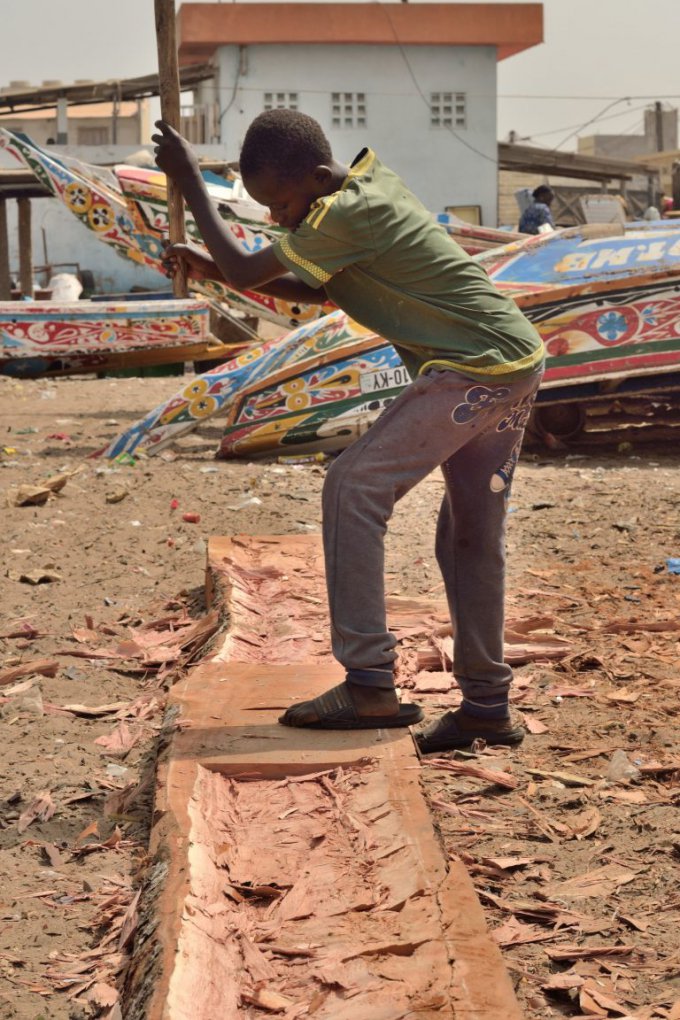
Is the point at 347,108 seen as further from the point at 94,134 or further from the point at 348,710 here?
the point at 348,710

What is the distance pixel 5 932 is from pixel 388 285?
1.88m

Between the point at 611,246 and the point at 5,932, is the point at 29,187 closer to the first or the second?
the point at 611,246

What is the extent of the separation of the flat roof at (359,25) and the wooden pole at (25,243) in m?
15.3

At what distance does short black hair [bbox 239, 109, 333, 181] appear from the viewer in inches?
133

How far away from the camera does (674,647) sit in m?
4.62

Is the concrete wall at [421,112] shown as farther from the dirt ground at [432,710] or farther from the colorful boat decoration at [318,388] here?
the dirt ground at [432,710]

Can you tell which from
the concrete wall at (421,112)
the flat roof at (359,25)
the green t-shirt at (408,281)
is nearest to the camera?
the green t-shirt at (408,281)

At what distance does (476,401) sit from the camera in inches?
133

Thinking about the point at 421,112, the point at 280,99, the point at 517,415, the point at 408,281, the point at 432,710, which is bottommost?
the point at 432,710

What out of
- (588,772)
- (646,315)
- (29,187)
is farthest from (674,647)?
(29,187)

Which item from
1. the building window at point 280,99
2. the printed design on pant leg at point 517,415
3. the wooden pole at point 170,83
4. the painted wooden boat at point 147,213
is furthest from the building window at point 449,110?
the printed design on pant leg at point 517,415

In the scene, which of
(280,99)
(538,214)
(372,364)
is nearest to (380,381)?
(372,364)

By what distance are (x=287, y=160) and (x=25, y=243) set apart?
51.8 feet

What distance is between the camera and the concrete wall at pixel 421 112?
1330 inches
